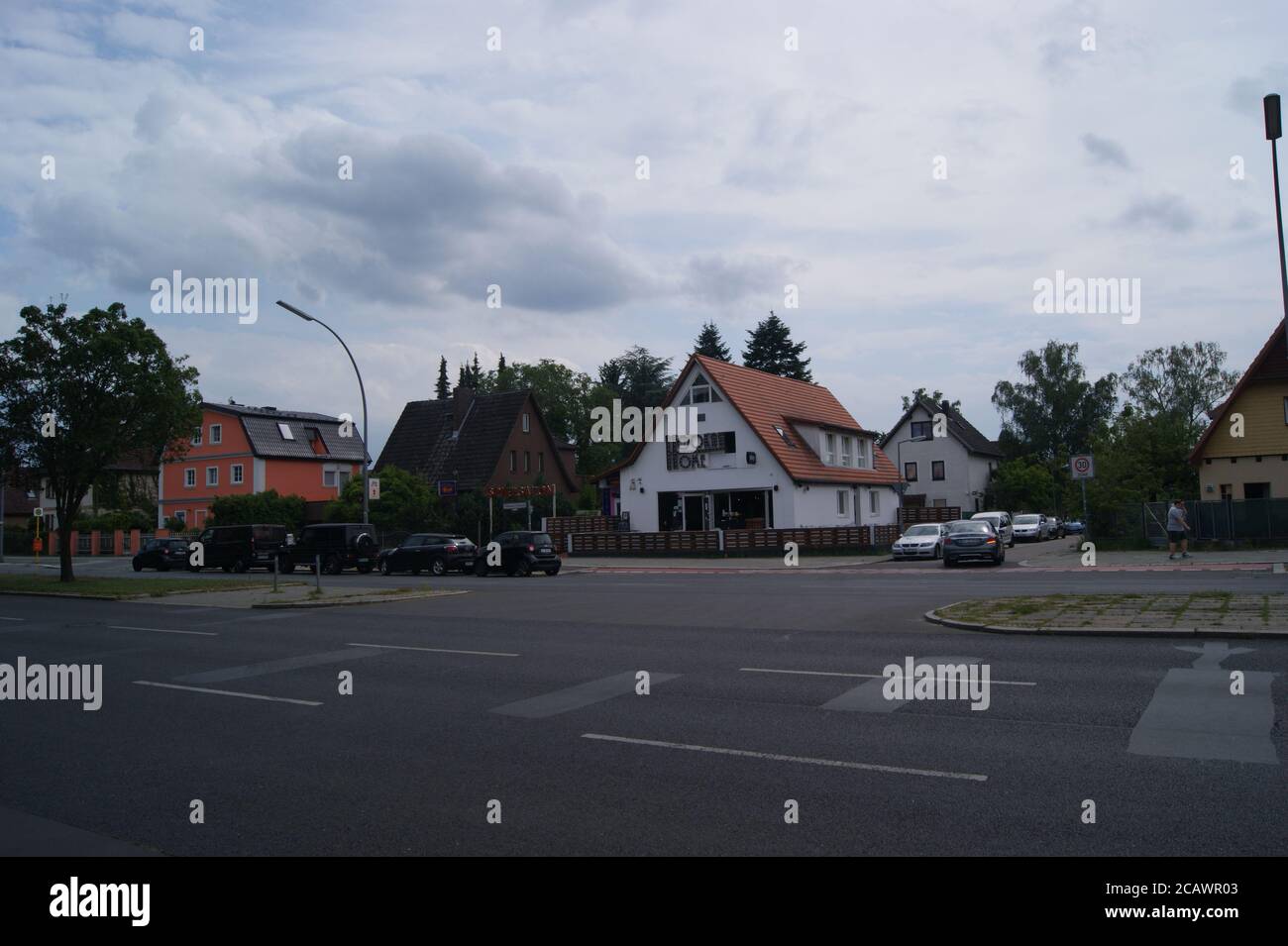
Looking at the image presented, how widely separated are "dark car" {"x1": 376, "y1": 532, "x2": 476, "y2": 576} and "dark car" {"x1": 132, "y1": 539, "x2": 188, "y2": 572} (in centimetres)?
1377

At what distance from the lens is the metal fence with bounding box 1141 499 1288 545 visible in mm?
33594

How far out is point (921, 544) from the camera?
38.4m

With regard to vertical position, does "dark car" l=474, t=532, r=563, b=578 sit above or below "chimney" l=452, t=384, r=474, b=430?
below

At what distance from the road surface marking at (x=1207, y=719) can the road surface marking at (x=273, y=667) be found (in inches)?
390

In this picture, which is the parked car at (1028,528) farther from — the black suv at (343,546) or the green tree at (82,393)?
the green tree at (82,393)

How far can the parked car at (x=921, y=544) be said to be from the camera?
125 ft

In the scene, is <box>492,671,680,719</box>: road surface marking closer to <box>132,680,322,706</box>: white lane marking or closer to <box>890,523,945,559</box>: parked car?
<box>132,680,322,706</box>: white lane marking

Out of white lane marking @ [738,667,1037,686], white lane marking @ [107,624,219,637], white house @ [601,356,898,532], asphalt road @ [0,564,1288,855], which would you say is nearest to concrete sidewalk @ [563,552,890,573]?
white house @ [601,356,898,532]

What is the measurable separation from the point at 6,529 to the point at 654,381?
57.2 m

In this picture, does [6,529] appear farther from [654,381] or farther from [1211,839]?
[1211,839]

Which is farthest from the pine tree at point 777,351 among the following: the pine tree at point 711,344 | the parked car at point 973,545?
the parked car at point 973,545

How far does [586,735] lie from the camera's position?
8.40 metres

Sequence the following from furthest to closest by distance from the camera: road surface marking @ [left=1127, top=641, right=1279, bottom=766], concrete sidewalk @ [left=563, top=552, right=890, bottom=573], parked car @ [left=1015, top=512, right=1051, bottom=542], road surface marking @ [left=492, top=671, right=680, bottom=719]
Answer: parked car @ [left=1015, top=512, right=1051, bottom=542] → concrete sidewalk @ [left=563, top=552, right=890, bottom=573] → road surface marking @ [left=492, top=671, right=680, bottom=719] → road surface marking @ [left=1127, top=641, right=1279, bottom=766]
